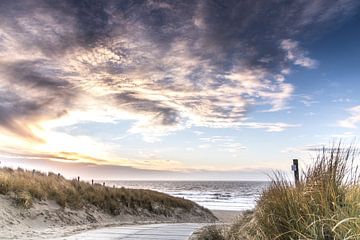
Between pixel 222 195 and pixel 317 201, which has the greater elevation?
pixel 317 201

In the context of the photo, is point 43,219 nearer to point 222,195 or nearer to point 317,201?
point 317,201

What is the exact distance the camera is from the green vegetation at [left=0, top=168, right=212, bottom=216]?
43.7 feet

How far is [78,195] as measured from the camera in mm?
16203

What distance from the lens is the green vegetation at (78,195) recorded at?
43.7 ft

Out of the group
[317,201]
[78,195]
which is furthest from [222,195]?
[317,201]

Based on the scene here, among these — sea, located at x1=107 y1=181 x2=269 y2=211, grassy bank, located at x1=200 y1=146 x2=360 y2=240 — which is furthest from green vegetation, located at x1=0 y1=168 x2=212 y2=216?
grassy bank, located at x1=200 y1=146 x2=360 y2=240

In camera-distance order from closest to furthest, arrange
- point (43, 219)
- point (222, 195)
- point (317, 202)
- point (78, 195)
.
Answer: point (317, 202)
point (43, 219)
point (78, 195)
point (222, 195)

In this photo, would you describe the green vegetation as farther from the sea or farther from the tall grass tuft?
the tall grass tuft

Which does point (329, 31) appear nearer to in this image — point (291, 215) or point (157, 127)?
point (291, 215)

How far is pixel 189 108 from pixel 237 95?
208cm

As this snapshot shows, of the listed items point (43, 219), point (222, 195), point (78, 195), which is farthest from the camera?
point (222, 195)

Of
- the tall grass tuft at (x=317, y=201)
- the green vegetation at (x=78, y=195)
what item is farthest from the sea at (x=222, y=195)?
the green vegetation at (x=78, y=195)

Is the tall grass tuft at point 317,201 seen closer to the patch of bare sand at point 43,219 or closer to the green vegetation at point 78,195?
the patch of bare sand at point 43,219

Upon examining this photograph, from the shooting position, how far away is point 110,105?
1519cm
